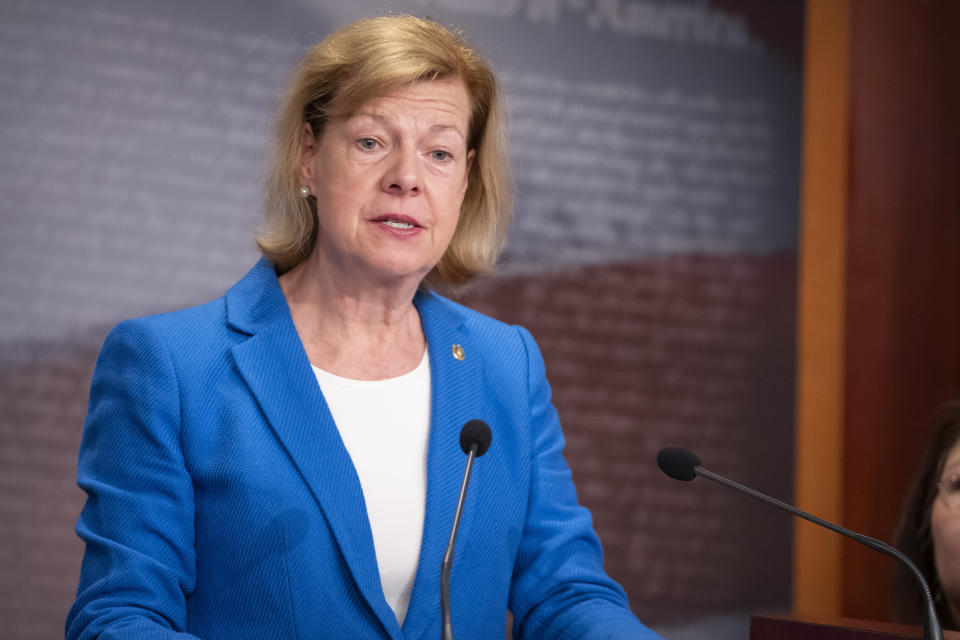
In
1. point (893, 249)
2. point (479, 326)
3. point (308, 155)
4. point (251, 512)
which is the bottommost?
point (251, 512)

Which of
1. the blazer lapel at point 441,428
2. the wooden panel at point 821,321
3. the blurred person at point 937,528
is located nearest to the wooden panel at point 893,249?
the wooden panel at point 821,321

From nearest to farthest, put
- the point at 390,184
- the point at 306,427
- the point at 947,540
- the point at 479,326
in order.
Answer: the point at 306,427
the point at 390,184
the point at 947,540
the point at 479,326

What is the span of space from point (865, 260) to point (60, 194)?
2.43 metres

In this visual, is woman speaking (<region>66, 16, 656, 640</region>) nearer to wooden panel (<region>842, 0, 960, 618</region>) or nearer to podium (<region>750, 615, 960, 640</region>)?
podium (<region>750, 615, 960, 640</region>)

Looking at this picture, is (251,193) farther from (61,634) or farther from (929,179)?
(929,179)

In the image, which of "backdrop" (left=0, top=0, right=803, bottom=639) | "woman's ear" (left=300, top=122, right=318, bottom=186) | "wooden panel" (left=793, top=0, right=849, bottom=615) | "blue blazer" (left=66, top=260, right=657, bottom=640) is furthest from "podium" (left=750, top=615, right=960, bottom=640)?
"wooden panel" (left=793, top=0, right=849, bottom=615)

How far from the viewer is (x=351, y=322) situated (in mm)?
1617

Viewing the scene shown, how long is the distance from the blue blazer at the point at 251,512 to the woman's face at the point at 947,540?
1.84 ft

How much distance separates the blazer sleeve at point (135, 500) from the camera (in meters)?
1.29

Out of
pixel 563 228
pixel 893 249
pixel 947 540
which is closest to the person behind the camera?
pixel 947 540

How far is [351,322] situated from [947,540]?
1034mm

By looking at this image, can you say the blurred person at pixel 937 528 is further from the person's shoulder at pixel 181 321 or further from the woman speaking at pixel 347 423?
the person's shoulder at pixel 181 321

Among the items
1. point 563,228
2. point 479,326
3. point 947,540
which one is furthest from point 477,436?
point 563,228

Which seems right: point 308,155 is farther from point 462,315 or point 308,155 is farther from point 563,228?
point 563,228
